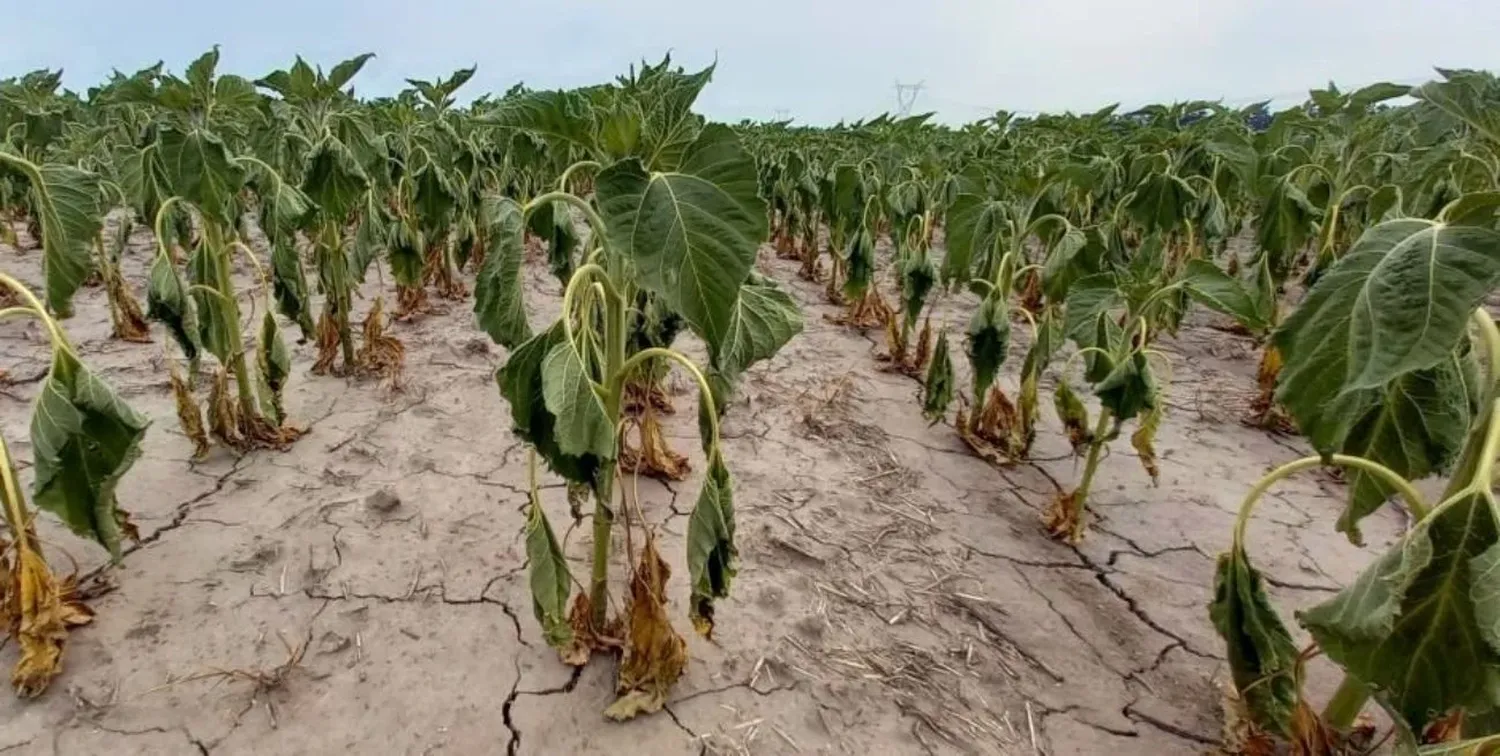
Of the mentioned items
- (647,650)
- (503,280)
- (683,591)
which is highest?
(503,280)

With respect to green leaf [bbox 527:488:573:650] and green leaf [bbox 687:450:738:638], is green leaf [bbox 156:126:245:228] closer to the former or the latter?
green leaf [bbox 527:488:573:650]

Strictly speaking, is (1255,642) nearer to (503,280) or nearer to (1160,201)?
(503,280)

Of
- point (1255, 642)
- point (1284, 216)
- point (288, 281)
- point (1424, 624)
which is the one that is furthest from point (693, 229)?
point (1284, 216)

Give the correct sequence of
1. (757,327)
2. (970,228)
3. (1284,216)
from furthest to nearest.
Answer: (1284,216)
(970,228)
(757,327)

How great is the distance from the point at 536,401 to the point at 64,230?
1184 mm

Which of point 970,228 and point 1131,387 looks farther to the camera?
point 970,228

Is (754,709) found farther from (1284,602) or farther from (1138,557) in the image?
(1284,602)

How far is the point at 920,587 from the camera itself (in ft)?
7.97

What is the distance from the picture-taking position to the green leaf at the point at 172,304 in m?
2.35

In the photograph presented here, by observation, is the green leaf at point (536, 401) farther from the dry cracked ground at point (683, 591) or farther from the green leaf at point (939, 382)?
the green leaf at point (939, 382)

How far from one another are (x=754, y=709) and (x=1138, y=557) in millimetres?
1439

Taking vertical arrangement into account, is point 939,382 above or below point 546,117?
below

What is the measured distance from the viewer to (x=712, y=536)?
61.2 inches

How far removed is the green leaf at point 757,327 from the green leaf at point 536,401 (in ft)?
1.05
